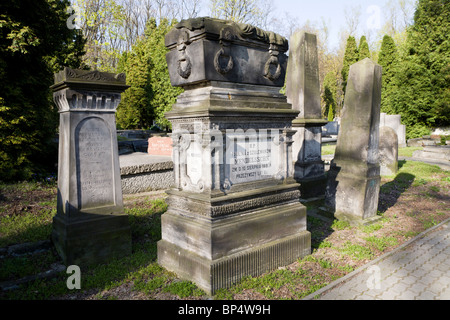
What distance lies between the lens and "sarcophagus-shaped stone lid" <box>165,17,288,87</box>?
154 inches

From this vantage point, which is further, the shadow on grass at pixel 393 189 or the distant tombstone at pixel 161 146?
the distant tombstone at pixel 161 146

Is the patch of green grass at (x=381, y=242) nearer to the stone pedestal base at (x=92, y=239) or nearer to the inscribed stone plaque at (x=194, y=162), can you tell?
the inscribed stone plaque at (x=194, y=162)

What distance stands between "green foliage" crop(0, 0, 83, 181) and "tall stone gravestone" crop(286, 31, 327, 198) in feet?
23.8

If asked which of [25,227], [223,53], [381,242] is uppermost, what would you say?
[223,53]

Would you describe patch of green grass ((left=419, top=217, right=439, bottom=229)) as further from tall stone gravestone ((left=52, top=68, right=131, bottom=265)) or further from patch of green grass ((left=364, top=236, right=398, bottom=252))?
tall stone gravestone ((left=52, top=68, right=131, bottom=265))

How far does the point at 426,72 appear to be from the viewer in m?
22.7

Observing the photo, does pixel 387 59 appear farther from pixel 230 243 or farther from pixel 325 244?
pixel 230 243

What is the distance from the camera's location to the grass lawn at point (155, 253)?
3.81 meters

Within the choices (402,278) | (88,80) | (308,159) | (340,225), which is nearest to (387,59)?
(308,159)

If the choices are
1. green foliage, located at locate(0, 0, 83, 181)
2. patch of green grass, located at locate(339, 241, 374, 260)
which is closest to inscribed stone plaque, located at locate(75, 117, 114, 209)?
patch of green grass, located at locate(339, 241, 374, 260)

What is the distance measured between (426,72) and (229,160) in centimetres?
2450

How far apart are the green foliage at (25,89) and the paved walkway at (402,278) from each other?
28.1 feet

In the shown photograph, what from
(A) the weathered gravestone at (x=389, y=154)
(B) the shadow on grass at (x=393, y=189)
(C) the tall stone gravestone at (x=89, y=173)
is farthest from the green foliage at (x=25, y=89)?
(A) the weathered gravestone at (x=389, y=154)
